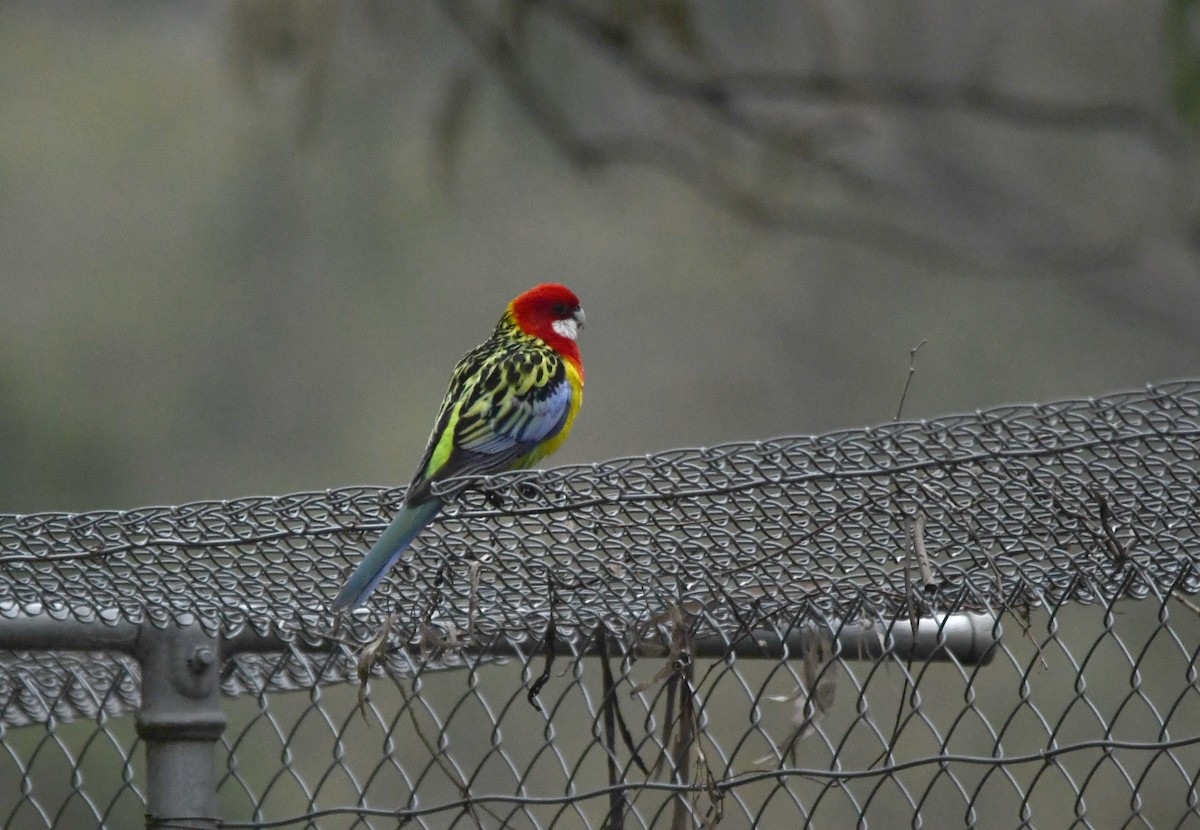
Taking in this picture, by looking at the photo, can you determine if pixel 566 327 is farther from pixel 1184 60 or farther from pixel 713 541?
pixel 713 541

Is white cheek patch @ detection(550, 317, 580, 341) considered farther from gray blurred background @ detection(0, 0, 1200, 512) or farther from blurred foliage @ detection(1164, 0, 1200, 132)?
gray blurred background @ detection(0, 0, 1200, 512)

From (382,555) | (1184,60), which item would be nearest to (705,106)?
(1184,60)

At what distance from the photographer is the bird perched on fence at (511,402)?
3260mm

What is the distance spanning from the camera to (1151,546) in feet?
6.47

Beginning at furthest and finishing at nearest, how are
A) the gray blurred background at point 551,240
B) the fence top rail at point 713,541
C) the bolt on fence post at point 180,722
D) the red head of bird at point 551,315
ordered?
the gray blurred background at point 551,240 → the red head of bird at point 551,315 → the bolt on fence post at point 180,722 → the fence top rail at point 713,541

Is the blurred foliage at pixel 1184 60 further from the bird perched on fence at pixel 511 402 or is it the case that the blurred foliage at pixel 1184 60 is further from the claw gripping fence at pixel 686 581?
the claw gripping fence at pixel 686 581

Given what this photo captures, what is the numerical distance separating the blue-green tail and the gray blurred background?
4.56 metres

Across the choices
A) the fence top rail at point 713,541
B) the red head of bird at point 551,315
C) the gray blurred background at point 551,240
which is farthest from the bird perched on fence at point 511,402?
the gray blurred background at point 551,240

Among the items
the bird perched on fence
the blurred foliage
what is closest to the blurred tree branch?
the blurred foliage

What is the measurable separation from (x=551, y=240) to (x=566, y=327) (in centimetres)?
948

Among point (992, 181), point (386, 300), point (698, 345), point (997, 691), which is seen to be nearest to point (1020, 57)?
point (992, 181)

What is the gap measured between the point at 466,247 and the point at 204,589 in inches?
463

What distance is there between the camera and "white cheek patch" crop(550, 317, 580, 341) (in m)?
4.21

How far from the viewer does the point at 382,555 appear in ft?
7.04
